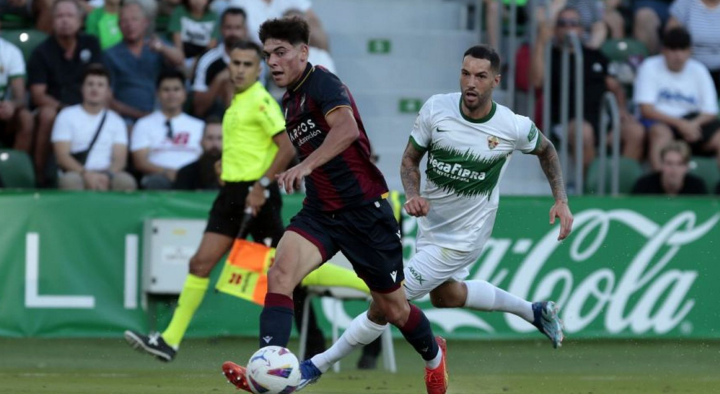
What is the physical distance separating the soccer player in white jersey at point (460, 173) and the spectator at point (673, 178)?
5625mm

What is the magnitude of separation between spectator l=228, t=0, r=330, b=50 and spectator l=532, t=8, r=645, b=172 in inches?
99.1

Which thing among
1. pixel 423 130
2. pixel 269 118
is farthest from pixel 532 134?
pixel 269 118

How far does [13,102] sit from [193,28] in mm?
2333

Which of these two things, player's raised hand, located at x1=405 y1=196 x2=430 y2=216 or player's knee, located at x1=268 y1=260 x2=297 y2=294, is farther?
player's raised hand, located at x1=405 y1=196 x2=430 y2=216

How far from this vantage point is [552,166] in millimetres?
8969

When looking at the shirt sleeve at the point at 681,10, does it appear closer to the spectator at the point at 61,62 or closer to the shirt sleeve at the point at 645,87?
the shirt sleeve at the point at 645,87

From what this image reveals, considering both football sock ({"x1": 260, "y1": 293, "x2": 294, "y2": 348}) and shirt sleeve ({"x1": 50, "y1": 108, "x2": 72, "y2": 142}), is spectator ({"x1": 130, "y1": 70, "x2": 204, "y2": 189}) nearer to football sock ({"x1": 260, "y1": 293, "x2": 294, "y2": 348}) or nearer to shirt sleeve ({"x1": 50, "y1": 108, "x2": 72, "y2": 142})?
shirt sleeve ({"x1": 50, "y1": 108, "x2": 72, "y2": 142})

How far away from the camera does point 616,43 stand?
1653 centimetres

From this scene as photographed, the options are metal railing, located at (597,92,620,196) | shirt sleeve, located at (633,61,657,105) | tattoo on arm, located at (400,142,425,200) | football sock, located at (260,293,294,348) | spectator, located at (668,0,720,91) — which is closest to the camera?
football sock, located at (260,293,294,348)

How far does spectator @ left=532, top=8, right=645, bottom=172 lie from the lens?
599 inches

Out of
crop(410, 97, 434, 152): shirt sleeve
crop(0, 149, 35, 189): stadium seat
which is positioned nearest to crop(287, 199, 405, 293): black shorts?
crop(410, 97, 434, 152): shirt sleeve

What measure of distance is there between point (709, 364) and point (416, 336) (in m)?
4.86

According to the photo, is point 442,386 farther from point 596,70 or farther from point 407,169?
point 596,70

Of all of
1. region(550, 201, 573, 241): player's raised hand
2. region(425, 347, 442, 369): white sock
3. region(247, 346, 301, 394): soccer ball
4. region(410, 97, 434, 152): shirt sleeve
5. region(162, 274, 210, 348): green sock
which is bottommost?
region(162, 274, 210, 348): green sock
